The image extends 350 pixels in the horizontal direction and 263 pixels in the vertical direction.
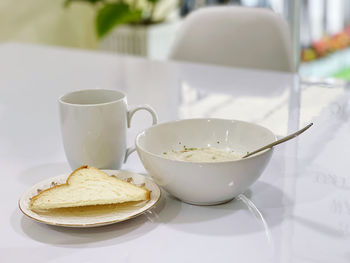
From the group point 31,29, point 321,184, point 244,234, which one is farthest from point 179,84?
point 31,29

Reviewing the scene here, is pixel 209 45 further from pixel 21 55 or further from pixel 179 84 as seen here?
pixel 21 55

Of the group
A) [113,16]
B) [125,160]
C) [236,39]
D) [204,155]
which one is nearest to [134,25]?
[113,16]

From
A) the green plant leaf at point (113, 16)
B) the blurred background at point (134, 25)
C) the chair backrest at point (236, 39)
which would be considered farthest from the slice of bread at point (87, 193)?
the green plant leaf at point (113, 16)

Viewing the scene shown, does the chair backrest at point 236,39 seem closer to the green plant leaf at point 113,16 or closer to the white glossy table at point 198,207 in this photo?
the white glossy table at point 198,207

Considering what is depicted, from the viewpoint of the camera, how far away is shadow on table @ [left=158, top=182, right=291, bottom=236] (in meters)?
0.63

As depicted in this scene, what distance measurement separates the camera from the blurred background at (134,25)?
119 inches

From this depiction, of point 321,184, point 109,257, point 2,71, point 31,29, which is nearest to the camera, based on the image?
point 109,257

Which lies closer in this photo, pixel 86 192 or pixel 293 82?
pixel 86 192

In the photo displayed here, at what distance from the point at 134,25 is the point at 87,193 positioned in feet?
9.07

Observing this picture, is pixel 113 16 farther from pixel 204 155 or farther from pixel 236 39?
pixel 204 155

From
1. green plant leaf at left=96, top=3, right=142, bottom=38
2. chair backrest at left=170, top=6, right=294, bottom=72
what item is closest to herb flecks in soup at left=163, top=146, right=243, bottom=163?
chair backrest at left=170, top=6, right=294, bottom=72

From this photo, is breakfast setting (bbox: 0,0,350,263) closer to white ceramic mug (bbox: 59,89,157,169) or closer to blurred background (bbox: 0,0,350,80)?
white ceramic mug (bbox: 59,89,157,169)

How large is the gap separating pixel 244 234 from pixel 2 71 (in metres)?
1.05

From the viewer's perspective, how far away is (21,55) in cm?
163
